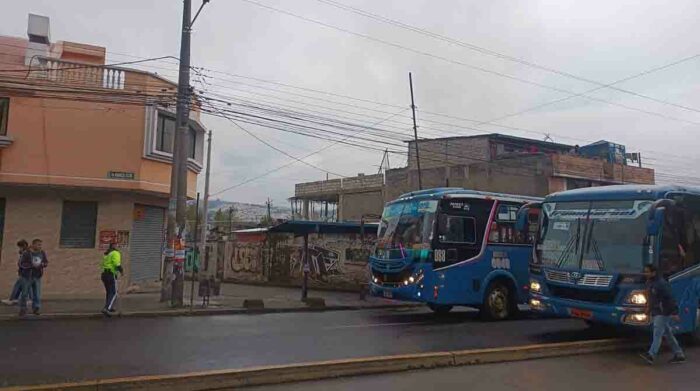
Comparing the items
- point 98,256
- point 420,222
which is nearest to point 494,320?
point 420,222

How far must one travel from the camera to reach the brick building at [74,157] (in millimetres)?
17984

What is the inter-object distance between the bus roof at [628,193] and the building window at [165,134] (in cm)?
1357

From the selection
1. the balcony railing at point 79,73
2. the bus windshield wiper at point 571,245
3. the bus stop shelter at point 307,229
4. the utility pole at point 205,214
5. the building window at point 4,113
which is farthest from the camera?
the utility pole at point 205,214

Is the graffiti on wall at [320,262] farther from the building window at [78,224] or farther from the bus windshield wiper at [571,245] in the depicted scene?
the bus windshield wiper at [571,245]

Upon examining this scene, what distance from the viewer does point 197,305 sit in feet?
55.6

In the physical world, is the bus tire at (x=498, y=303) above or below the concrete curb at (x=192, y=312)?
above

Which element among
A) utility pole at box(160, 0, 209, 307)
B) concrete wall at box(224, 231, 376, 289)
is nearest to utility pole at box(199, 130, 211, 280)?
concrete wall at box(224, 231, 376, 289)

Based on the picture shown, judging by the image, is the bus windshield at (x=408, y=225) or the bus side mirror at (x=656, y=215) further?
the bus windshield at (x=408, y=225)

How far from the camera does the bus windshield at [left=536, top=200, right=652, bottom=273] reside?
1052cm

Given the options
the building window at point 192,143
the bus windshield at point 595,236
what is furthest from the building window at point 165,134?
the bus windshield at point 595,236

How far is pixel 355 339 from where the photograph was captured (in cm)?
1109

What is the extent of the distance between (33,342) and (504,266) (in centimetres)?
1093

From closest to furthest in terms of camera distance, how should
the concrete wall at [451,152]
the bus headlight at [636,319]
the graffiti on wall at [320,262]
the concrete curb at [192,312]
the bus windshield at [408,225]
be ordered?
the bus headlight at [636,319]
the concrete curb at [192,312]
the bus windshield at [408,225]
the graffiti on wall at [320,262]
the concrete wall at [451,152]

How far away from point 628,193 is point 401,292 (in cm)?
571
